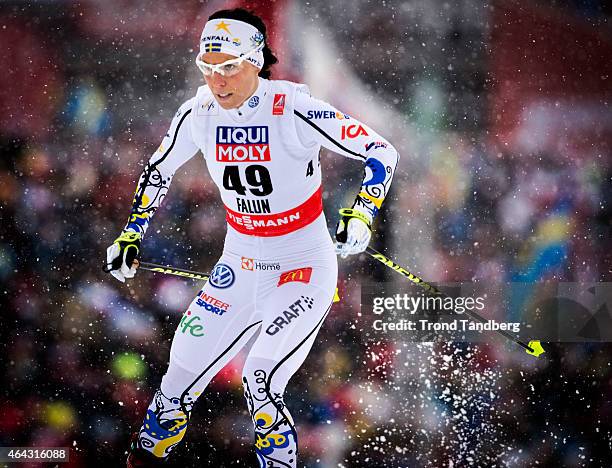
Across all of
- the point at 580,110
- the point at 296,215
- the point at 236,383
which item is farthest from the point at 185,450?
the point at 580,110

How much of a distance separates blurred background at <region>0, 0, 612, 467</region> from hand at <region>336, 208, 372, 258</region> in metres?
1.34

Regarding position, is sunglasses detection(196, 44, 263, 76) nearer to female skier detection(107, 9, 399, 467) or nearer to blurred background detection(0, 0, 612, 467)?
female skier detection(107, 9, 399, 467)

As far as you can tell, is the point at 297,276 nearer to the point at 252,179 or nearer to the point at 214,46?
the point at 252,179

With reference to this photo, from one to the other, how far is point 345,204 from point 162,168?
117 centimetres

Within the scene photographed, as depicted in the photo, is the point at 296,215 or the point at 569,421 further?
the point at 569,421

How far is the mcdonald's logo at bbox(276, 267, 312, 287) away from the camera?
10.9ft

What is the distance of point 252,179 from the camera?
3293 millimetres

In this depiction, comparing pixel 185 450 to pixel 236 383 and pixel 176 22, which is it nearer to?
pixel 236 383

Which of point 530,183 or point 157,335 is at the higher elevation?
point 530,183

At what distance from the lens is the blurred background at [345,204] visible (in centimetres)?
420

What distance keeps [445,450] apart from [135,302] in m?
1.85

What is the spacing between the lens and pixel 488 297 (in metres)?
4.28

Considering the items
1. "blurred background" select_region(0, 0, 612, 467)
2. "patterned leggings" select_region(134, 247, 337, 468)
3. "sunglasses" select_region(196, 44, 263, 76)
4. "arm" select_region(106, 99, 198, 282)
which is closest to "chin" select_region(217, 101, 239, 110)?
"sunglasses" select_region(196, 44, 263, 76)

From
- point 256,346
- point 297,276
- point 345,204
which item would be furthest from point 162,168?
point 345,204
